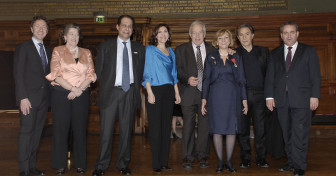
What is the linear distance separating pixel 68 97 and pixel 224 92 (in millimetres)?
1625

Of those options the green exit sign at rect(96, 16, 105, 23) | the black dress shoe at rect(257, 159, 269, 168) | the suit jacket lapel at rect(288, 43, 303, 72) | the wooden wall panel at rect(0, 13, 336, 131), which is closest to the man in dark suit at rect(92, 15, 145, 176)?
the black dress shoe at rect(257, 159, 269, 168)

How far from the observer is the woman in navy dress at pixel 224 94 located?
11.6 ft

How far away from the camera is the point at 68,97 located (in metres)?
3.49

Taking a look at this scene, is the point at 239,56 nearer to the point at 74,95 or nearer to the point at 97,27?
the point at 74,95

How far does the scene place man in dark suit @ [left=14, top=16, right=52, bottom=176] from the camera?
3.48 meters

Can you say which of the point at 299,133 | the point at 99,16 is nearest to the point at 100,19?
the point at 99,16

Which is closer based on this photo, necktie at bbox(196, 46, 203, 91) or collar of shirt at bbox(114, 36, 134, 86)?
collar of shirt at bbox(114, 36, 134, 86)

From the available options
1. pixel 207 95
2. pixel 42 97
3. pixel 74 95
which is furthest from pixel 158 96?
→ pixel 42 97

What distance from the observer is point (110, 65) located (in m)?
3.55

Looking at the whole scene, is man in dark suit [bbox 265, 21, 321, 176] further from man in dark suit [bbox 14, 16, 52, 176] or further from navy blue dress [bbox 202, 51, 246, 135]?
man in dark suit [bbox 14, 16, 52, 176]

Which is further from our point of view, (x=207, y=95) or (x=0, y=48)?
(x=0, y=48)

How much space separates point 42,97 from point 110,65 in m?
0.81

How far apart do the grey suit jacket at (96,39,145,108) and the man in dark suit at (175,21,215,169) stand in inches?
20.8

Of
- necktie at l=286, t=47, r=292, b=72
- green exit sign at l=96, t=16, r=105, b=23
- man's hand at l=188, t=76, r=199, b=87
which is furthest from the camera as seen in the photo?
green exit sign at l=96, t=16, r=105, b=23
